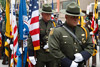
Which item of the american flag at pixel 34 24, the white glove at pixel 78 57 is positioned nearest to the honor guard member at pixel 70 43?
the white glove at pixel 78 57

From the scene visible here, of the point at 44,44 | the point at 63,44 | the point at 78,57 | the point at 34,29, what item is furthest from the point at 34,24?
the point at 78,57

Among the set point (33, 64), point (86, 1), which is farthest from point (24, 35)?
point (86, 1)

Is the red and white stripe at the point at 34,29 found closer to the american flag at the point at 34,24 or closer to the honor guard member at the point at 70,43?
the american flag at the point at 34,24

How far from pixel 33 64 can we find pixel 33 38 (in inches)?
24.1

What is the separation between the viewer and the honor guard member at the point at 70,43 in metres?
2.65

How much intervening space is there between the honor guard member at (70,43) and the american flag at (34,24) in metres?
1.16

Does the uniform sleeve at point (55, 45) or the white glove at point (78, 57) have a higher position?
the uniform sleeve at point (55, 45)

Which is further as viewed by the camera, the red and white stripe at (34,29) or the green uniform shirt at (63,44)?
the red and white stripe at (34,29)

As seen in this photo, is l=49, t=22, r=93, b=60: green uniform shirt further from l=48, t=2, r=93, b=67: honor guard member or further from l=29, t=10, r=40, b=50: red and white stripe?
l=29, t=10, r=40, b=50: red and white stripe

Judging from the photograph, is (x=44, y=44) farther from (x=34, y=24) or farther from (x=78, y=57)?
(x=78, y=57)

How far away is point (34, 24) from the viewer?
408 centimetres

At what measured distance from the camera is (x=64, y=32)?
275cm

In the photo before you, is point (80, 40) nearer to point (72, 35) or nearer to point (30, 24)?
point (72, 35)

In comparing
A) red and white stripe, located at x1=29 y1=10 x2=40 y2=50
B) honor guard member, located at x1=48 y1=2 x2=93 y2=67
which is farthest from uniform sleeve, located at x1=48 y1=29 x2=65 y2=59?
red and white stripe, located at x1=29 y1=10 x2=40 y2=50
